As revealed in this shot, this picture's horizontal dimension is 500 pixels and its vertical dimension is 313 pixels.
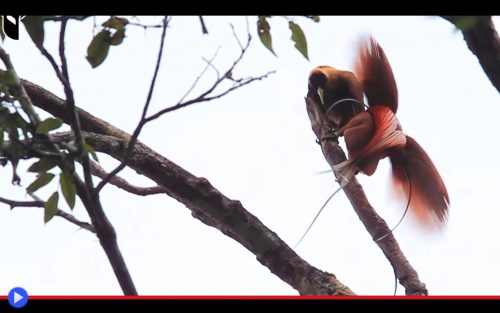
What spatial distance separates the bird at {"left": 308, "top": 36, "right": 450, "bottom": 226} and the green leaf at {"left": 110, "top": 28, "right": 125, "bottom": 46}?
1.87 feet

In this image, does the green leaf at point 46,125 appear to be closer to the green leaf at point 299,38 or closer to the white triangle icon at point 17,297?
the white triangle icon at point 17,297

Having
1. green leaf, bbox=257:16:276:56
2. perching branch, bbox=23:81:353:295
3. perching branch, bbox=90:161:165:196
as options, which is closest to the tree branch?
perching branch, bbox=23:81:353:295

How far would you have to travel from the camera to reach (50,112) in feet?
4.90

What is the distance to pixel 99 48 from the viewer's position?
43.7 inches

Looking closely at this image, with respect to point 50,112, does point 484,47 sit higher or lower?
lower

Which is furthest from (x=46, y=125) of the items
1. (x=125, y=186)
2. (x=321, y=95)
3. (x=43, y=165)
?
(x=321, y=95)

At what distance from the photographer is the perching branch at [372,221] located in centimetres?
140

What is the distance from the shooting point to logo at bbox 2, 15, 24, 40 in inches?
42.3

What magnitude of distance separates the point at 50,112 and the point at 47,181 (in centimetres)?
45

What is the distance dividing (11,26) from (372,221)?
842mm

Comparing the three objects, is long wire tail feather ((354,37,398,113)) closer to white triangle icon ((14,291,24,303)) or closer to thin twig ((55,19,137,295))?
thin twig ((55,19,137,295))
